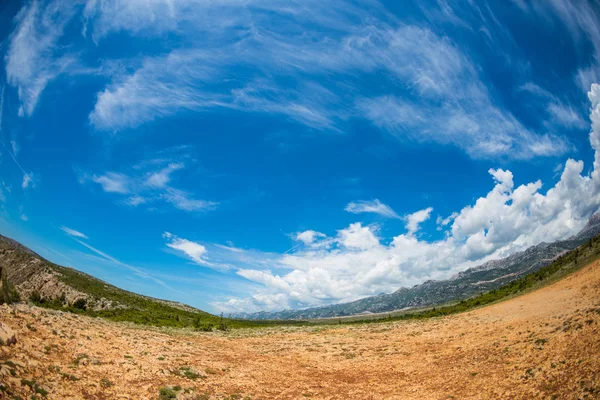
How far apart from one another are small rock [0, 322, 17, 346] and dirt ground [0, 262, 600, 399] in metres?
0.49

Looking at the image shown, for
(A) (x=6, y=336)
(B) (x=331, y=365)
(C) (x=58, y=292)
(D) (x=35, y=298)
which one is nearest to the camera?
(A) (x=6, y=336)

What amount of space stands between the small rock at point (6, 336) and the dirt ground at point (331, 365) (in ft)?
1.61

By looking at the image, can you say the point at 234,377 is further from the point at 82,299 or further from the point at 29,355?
the point at 82,299

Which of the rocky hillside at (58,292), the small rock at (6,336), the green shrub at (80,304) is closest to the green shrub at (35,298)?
the rocky hillside at (58,292)

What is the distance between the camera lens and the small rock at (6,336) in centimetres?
1571

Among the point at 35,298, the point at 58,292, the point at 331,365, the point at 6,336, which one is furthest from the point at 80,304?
the point at 331,365

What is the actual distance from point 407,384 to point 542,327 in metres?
15.1

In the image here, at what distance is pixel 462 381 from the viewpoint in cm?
2238

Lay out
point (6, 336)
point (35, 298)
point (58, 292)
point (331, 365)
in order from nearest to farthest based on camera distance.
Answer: point (6, 336) → point (331, 365) → point (35, 298) → point (58, 292)

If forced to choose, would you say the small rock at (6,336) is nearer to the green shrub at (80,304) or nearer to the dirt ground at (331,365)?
the dirt ground at (331,365)

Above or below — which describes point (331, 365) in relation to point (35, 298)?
below

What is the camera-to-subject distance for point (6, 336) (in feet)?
52.8

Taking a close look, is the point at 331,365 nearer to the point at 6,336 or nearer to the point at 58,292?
the point at 6,336

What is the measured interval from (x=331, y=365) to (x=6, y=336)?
1078 inches
